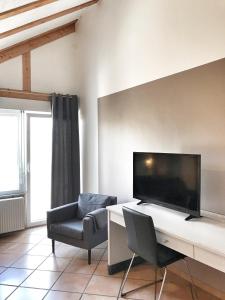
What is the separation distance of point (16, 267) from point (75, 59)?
3382 mm

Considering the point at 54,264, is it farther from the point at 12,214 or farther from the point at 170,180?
the point at 170,180

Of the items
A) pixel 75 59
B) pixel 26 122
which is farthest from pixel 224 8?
pixel 26 122

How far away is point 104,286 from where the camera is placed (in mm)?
2551

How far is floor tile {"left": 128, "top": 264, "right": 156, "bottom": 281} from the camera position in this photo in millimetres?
2724

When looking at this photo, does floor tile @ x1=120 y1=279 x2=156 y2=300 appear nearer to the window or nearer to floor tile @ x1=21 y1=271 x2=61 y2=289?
floor tile @ x1=21 y1=271 x2=61 y2=289

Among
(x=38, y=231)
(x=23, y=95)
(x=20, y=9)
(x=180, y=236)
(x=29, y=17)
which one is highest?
(x=29, y=17)

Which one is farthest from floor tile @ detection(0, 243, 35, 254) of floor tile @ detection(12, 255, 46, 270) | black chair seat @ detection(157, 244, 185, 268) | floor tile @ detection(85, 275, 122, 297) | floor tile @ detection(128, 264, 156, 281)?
black chair seat @ detection(157, 244, 185, 268)

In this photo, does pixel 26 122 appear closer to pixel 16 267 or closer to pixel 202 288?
pixel 16 267

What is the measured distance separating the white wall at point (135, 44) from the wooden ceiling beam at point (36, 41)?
24 cm

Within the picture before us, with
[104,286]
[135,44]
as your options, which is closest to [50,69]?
[135,44]

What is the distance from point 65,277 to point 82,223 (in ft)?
2.06

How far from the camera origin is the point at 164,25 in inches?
109

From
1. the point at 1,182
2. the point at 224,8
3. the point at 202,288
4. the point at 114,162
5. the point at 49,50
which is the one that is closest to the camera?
the point at 224,8

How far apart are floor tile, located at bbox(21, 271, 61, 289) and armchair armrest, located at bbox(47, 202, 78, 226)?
25.7 inches
